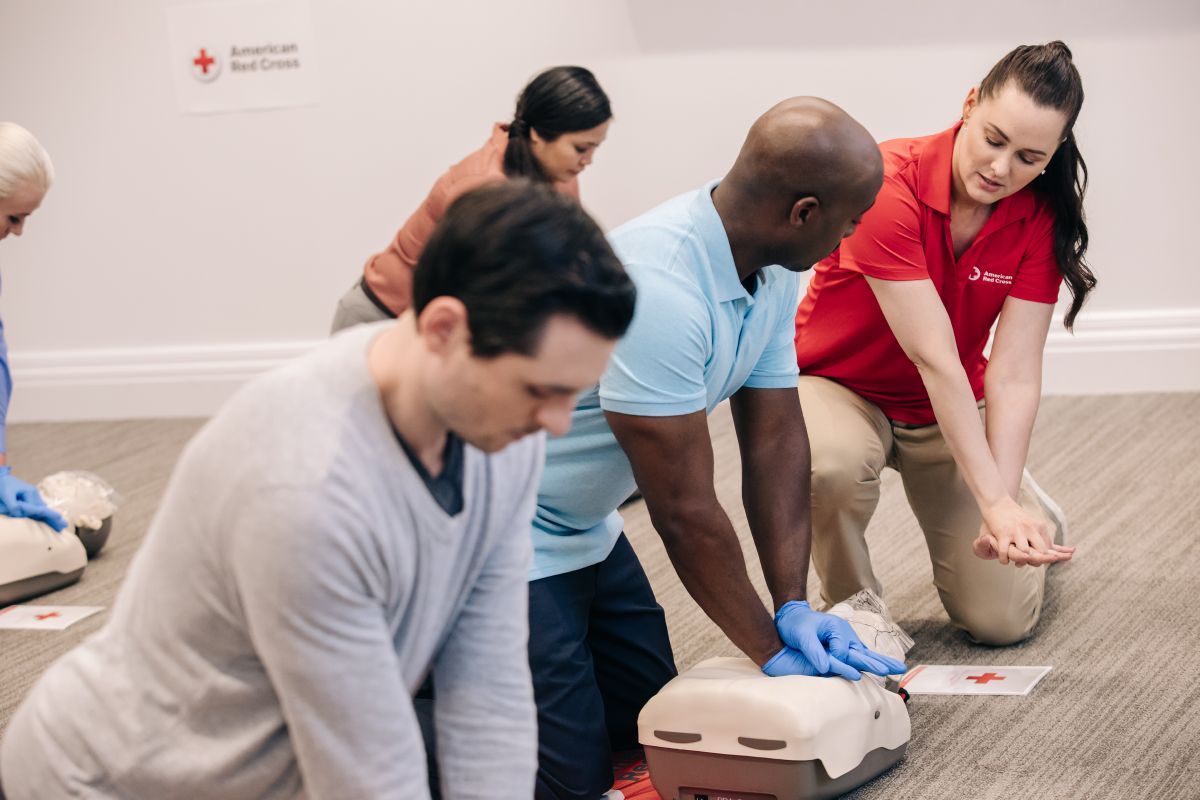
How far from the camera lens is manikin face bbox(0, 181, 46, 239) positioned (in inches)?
96.4

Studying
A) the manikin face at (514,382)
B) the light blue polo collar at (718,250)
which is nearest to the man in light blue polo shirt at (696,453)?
→ the light blue polo collar at (718,250)

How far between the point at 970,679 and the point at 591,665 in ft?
2.16

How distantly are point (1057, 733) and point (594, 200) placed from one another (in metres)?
2.40

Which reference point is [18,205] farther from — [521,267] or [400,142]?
[521,267]

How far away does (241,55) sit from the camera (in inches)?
158

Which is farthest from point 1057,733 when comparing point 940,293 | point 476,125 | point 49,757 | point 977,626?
point 476,125

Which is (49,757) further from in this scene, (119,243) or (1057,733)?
(119,243)

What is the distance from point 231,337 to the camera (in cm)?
422

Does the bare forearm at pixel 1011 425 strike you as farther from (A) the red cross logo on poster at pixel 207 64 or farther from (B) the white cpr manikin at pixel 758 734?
(A) the red cross logo on poster at pixel 207 64

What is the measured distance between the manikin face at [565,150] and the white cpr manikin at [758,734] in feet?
4.67

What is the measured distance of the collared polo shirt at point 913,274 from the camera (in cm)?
204

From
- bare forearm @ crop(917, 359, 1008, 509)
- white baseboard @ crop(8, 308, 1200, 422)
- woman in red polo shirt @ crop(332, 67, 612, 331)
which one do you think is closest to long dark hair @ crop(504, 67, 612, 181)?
woman in red polo shirt @ crop(332, 67, 612, 331)

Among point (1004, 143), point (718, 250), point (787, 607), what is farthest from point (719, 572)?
point (1004, 143)

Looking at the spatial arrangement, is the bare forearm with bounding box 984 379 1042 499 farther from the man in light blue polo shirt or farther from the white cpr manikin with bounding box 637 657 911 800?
the white cpr manikin with bounding box 637 657 911 800
